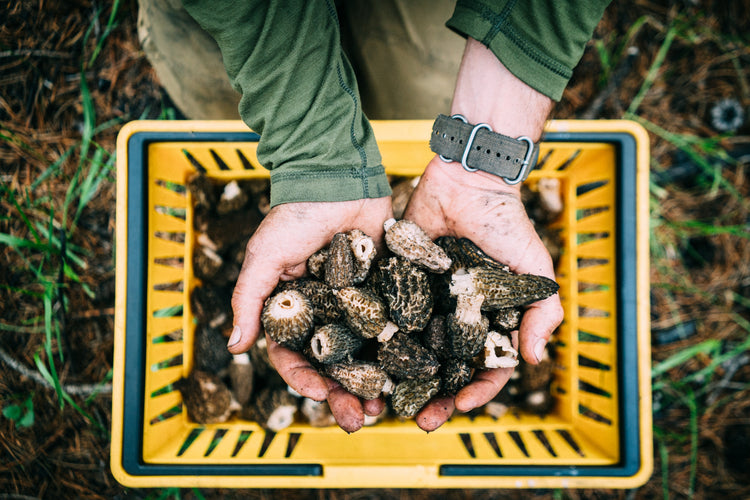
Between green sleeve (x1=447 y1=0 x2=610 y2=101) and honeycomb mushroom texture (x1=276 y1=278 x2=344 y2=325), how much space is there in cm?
116

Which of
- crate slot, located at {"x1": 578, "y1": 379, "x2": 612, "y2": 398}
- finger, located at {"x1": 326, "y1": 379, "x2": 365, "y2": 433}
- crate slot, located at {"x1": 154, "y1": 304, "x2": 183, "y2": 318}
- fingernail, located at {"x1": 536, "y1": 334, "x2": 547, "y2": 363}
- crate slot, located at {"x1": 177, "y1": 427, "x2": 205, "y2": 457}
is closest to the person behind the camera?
finger, located at {"x1": 326, "y1": 379, "x2": 365, "y2": 433}

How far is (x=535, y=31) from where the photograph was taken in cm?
178

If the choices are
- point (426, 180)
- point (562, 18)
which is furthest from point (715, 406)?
point (562, 18)

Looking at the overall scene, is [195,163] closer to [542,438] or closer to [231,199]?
[231,199]

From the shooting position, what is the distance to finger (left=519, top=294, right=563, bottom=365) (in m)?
1.88

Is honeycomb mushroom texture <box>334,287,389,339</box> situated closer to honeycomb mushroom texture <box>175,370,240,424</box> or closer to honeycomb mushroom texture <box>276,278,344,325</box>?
honeycomb mushroom texture <box>276,278,344,325</box>

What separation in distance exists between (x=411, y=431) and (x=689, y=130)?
2653 millimetres

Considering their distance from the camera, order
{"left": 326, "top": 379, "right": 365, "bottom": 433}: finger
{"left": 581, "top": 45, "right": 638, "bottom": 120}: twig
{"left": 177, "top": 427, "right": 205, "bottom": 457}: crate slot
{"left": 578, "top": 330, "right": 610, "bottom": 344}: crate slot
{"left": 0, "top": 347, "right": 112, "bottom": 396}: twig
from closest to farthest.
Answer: {"left": 326, "top": 379, "right": 365, "bottom": 433}: finger, {"left": 177, "top": 427, "right": 205, "bottom": 457}: crate slot, {"left": 0, "top": 347, "right": 112, "bottom": 396}: twig, {"left": 578, "top": 330, "right": 610, "bottom": 344}: crate slot, {"left": 581, "top": 45, "right": 638, "bottom": 120}: twig

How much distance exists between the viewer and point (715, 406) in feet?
9.87

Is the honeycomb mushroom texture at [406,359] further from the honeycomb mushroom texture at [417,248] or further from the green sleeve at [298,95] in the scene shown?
the green sleeve at [298,95]

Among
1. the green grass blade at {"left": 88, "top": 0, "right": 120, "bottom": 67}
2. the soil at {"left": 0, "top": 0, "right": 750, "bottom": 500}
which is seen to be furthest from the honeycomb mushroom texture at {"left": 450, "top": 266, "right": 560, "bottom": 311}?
the green grass blade at {"left": 88, "top": 0, "right": 120, "bottom": 67}

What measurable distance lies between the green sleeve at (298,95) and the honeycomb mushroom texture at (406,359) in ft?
2.03

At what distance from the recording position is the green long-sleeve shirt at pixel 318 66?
1.68 m

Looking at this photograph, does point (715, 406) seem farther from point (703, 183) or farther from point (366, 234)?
point (366, 234)
